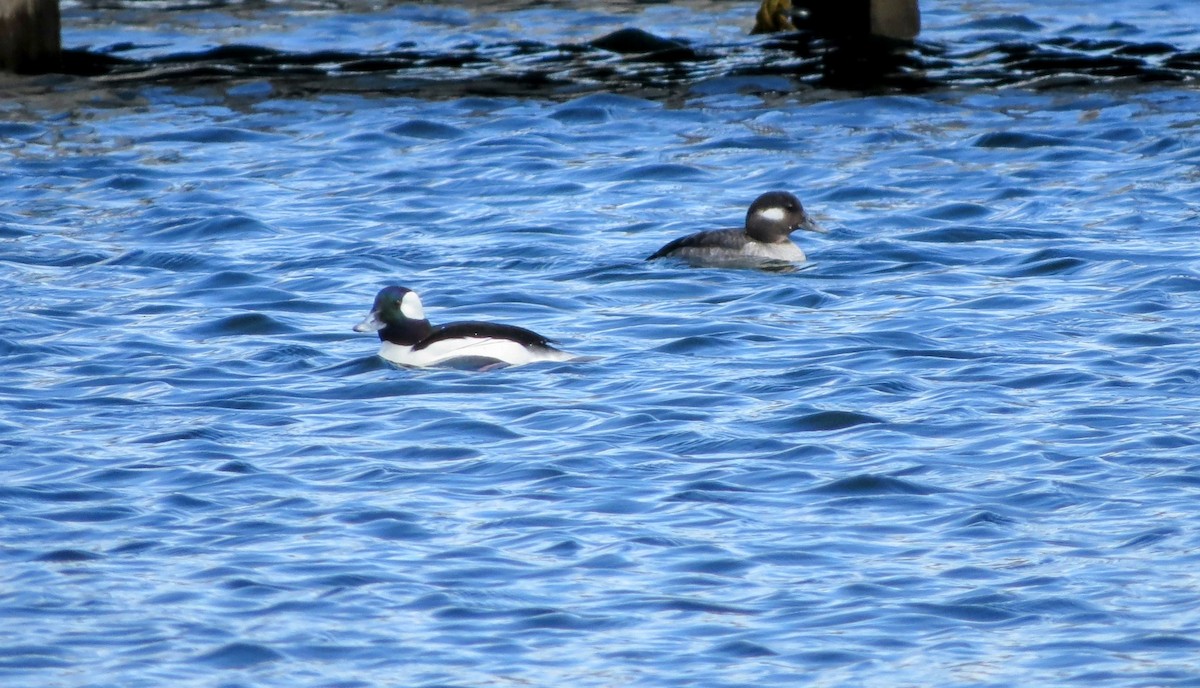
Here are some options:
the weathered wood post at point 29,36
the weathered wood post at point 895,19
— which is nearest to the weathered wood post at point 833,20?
the weathered wood post at point 895,19

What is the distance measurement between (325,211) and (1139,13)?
977cm

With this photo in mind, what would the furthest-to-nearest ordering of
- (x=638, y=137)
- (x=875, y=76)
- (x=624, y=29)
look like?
(x=624, y=29) → (x=875, y=76) → (x=638, y=137)

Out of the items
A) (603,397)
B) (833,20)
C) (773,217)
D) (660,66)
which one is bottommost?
(603,397)

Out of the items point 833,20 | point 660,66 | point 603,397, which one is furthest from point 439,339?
point 833,20

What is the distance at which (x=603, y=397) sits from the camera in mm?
9195

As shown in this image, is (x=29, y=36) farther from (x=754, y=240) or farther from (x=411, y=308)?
(x=411, y=308)

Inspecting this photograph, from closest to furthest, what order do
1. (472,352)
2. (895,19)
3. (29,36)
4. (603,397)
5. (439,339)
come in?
(603,397) < (472,352) < (439,339) < (29,36) < (895,19)

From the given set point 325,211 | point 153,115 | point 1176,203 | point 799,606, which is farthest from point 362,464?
point 153,115

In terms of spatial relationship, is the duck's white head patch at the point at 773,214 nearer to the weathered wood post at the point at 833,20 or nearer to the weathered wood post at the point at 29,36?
the weathered wood post at the point at 833,20

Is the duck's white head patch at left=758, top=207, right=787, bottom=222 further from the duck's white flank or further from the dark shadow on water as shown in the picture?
the dark shadow on water

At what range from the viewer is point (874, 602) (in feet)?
21.6

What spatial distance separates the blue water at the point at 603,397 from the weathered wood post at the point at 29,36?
0.38 m

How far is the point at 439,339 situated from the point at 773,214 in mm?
2832

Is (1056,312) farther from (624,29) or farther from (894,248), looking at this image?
(624,29)
